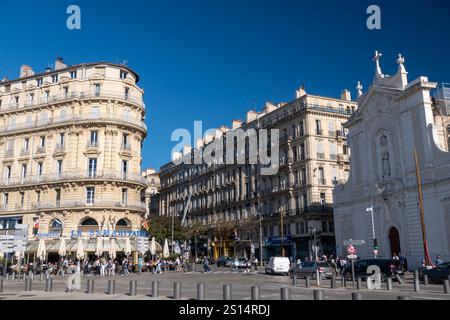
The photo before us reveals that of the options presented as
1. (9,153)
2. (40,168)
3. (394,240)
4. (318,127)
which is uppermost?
(318,127)

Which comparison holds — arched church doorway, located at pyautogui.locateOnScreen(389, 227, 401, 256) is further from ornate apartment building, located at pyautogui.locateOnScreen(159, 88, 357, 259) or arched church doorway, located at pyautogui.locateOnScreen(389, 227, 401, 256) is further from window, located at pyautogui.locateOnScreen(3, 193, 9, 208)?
window, located at pyautogui.locateOnScreen(3, 193, 9, 208)

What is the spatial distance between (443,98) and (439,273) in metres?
17.6

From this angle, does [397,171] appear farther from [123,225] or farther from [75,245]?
[75,245]

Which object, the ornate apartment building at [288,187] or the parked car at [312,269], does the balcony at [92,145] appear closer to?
the ornate apartment building at [288,187]

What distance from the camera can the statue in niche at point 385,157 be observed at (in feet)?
129

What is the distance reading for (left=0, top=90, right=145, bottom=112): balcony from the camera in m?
50.1

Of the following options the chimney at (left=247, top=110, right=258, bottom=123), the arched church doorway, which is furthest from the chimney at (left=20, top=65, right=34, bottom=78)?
the arched church doorway

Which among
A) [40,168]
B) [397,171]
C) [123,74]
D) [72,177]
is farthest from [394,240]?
[40,168]

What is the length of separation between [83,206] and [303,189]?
24.7 metres

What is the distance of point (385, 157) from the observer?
39.7 m

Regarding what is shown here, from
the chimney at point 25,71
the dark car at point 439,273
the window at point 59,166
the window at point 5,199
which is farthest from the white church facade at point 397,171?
the chimney at point 25,71

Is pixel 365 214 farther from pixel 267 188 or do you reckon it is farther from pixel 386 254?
pixel 267 188

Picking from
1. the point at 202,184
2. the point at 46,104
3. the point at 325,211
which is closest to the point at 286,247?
the point at 325,211

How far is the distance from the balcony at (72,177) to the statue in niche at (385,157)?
84.1ft
